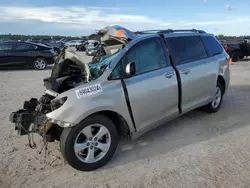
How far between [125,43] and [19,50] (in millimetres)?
11834

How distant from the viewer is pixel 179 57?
16.0 ft

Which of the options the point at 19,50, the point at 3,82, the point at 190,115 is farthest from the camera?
the point at 19,50

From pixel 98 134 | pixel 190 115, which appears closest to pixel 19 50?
pixel 190 115

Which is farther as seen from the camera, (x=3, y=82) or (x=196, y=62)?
(x=3, y=82)

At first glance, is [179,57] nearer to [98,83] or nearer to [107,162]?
[98,83]

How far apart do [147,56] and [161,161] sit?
1668mm

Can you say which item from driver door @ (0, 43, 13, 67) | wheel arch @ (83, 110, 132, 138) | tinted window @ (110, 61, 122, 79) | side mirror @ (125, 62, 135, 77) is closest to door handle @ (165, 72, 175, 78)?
side mirror @ (125, 62, 135, 77)

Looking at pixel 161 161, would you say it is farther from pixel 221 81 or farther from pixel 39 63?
pixel 39 63

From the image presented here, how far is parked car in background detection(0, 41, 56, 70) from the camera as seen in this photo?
14.3 metres

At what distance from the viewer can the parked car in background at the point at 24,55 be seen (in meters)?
14.3

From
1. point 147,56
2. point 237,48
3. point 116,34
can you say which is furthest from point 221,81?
point 237,48

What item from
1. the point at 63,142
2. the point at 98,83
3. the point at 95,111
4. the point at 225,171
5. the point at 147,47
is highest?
the point at 147,47

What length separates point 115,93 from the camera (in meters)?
3.79

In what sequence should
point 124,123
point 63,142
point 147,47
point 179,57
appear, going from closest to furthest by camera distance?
point 63,142 → point 124,123 → point 147,47 → point 179,57
